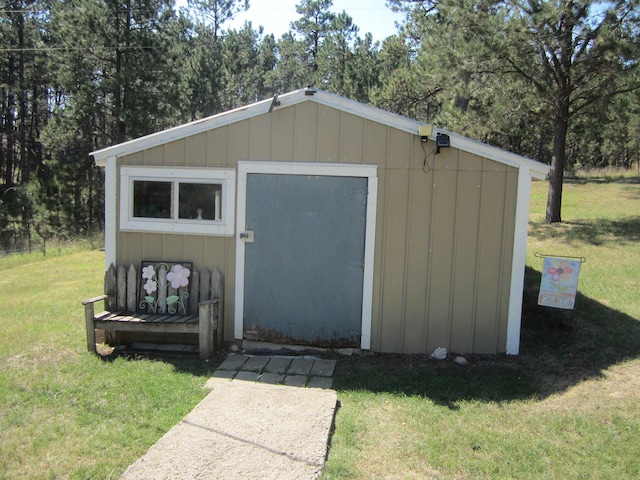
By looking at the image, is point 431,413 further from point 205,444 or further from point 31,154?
point 31,154

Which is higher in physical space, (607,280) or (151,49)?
(151,49)

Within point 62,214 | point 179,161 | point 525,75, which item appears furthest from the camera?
point 62,214

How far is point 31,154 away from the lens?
2659 cm

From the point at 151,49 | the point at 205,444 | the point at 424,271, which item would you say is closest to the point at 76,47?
the point at 151,49

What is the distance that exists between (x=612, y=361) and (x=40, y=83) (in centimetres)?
2768

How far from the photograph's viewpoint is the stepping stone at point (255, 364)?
489cm

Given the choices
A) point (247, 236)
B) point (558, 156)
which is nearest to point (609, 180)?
point (558, 156)

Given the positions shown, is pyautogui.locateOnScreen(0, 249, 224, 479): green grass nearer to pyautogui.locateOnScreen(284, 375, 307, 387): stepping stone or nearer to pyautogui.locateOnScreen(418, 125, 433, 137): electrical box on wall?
pyautogui.locateOnScreen(284, 375, 307, 387): stepping stone

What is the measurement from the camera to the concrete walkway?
115 inches

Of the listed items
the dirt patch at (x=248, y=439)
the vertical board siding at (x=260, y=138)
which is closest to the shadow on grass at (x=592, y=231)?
the vertical board siding at (x=260, y=138)

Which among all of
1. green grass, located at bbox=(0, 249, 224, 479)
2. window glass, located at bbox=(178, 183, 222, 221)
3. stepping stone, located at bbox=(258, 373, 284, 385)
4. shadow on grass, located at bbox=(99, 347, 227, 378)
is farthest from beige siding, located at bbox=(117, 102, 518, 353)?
green grass, located at bbox=(0, 249, 224, 479)

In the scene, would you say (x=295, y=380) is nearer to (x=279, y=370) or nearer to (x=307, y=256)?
(x=279, y=370)

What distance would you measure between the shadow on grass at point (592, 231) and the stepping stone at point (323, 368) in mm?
6722

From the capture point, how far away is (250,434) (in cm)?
339
